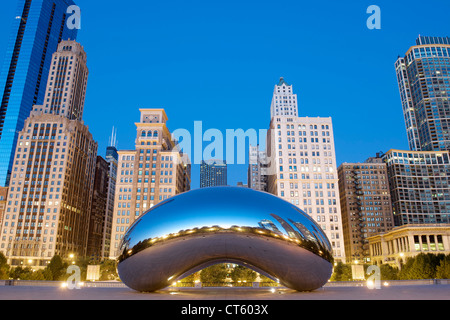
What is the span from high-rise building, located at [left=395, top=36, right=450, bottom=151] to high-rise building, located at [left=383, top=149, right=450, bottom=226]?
2282cm

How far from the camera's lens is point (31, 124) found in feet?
399

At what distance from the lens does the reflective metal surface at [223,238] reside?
36.4 ft

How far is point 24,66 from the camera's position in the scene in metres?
170

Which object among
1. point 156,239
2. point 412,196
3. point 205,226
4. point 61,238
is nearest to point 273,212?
point 205,226

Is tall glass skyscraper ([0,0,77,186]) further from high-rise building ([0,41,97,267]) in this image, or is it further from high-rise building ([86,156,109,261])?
high-rise building ([0,41,97,267])

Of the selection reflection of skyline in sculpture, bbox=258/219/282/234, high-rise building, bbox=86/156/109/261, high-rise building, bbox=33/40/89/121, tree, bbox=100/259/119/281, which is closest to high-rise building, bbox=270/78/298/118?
high-rise building, bbox=86/156/109/261

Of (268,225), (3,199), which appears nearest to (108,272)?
(268,225)

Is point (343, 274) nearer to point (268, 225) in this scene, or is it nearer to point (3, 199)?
point (268, 225)

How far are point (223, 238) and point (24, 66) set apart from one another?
633 feet

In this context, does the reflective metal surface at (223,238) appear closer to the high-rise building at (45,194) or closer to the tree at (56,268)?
the tree at (56,268)

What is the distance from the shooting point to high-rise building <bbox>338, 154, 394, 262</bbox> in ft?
461
